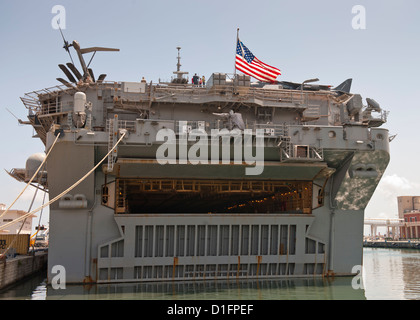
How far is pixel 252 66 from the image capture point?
892 inches

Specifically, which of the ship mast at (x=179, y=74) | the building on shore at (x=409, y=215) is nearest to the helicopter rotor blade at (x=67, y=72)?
the ship mast at (x=179, y=74)

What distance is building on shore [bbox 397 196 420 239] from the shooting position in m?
86.9

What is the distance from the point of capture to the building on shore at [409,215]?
86906mm

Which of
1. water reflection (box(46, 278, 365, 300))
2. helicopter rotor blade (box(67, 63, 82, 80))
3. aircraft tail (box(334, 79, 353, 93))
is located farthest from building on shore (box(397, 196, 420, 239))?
helicopter rotor blade (box(67, 63, 82, 80))

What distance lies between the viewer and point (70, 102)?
2130 centimetres

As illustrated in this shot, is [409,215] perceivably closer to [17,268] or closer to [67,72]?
[67,72]

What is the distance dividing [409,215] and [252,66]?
8066 centimetres

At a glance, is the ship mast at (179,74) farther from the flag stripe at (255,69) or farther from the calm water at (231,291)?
the calm water at (231,291)

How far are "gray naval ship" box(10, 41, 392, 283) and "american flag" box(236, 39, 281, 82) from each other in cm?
148

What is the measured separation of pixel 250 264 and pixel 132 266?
485cm

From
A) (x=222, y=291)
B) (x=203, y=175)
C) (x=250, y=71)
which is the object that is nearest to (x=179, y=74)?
(x=250, y=71)
